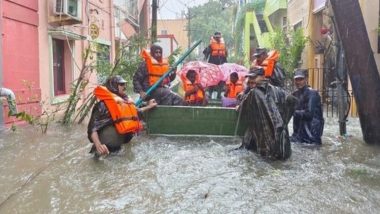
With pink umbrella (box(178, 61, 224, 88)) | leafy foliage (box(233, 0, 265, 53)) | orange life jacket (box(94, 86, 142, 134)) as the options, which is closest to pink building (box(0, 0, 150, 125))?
pink umbrella (box(178, 61, 224, 88))

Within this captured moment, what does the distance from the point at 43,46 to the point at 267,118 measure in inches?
285

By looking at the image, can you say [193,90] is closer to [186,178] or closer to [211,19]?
[186,178]

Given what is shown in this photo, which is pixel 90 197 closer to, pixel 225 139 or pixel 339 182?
pixel 339 182

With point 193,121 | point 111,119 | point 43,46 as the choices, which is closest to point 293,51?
point 43,46

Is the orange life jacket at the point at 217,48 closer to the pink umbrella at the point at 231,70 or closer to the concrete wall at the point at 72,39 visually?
the pink umbrella at the point at 231,70

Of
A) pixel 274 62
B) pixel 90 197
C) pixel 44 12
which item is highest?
pixel 44 12

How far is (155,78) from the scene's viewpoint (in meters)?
9.17

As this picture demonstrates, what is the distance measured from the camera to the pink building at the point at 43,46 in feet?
32.5

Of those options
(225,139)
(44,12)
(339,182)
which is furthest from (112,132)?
(44,12)

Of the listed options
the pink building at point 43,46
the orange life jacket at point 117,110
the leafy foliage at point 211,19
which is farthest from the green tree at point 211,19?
the orange life jacket at point 117,110

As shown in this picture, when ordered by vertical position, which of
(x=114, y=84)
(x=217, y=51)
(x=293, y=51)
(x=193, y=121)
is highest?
(x=293, y=51)

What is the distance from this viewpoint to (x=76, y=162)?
21.5 feet

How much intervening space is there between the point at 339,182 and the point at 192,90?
176 inches

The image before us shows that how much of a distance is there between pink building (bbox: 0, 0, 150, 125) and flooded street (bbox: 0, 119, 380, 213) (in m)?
2.35
